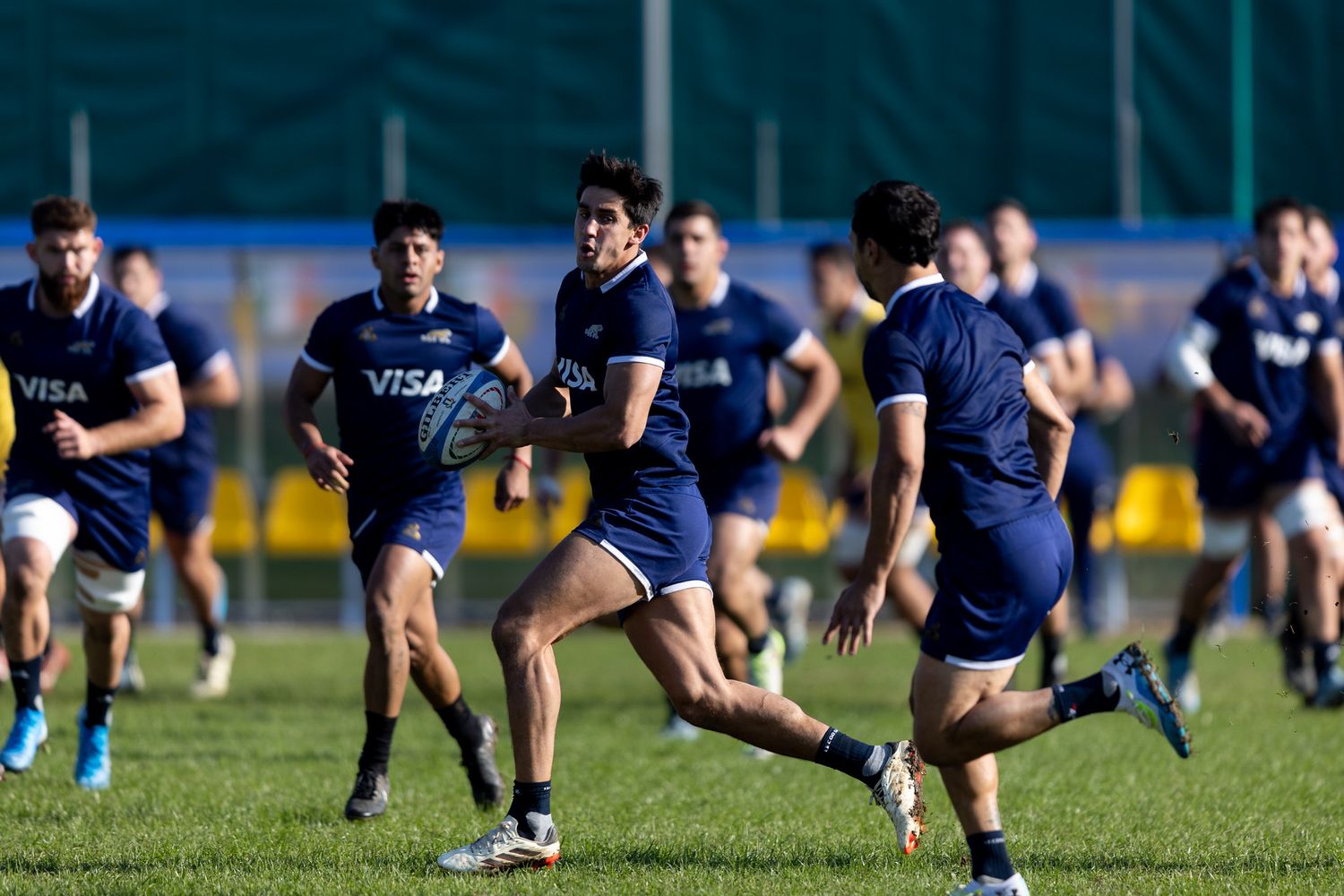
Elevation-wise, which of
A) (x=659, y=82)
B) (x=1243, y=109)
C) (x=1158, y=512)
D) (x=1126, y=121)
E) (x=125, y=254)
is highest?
(x=659, y=82)

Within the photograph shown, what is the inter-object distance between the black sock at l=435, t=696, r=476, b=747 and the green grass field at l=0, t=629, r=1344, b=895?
10.9 inches

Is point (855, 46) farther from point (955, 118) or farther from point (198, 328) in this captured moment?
point (198, 328)

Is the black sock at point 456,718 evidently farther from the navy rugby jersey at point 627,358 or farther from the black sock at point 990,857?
the black sock at point 990,857

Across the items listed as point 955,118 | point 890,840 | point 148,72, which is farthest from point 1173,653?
point 148,72

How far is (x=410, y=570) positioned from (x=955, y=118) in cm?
1412

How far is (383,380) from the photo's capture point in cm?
668

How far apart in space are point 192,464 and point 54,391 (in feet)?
11.3

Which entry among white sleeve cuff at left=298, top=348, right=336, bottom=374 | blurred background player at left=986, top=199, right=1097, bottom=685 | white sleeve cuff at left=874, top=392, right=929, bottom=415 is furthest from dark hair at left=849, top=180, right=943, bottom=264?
blurred background player at left=986, top=199, right=1097, bottom=685

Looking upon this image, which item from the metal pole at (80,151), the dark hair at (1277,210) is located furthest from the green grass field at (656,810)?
the metal pole at (80,151)

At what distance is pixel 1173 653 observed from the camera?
31.3 feet

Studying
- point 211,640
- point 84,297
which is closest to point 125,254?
point 211,640

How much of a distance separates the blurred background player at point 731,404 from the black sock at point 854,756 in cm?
280

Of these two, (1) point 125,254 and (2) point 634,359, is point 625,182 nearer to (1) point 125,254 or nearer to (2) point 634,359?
(2) point 634,359

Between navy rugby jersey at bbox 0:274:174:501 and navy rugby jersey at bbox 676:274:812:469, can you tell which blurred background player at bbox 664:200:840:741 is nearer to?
navy rugby jersey at bbox 676:274:812:469
